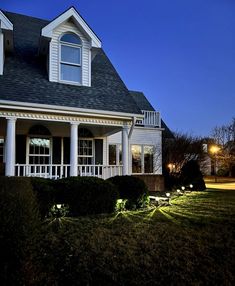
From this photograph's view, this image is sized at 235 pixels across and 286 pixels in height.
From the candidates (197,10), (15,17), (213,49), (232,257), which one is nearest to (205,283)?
(232,257)

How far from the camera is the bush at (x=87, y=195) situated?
30.1ft

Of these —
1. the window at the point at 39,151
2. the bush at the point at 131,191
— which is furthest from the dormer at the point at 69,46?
the bush at the point at 131,191

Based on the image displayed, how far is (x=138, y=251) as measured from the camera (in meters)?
5.61

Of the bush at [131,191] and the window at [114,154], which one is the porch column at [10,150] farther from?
the window at [114,154]

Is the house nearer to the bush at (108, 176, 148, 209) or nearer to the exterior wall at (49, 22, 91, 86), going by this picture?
the exterior wall at (49, 22, 91, 86)

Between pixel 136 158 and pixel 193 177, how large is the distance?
3.80 m

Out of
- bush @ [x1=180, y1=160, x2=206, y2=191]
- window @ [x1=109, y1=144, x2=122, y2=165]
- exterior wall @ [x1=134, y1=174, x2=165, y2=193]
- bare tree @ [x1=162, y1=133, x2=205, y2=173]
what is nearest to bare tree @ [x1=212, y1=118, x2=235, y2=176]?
bare tree @ [x1=162, y1=133, x2=205, y2=173]

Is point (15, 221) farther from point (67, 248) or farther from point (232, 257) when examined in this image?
point (232, 257)

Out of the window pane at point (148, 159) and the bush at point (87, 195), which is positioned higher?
the window pane at point (148, 159)

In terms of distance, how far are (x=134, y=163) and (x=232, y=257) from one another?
46.9ft

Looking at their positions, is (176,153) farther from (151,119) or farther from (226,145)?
(226,145)

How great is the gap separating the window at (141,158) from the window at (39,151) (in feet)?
20.0

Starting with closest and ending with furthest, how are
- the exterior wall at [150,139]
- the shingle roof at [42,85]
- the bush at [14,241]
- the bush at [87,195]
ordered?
the bush at [14,241] < the bush at [87,195] < the shingle roof at [42,85] < the exterior wall at [150,139]

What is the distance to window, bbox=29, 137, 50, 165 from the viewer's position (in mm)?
14781
